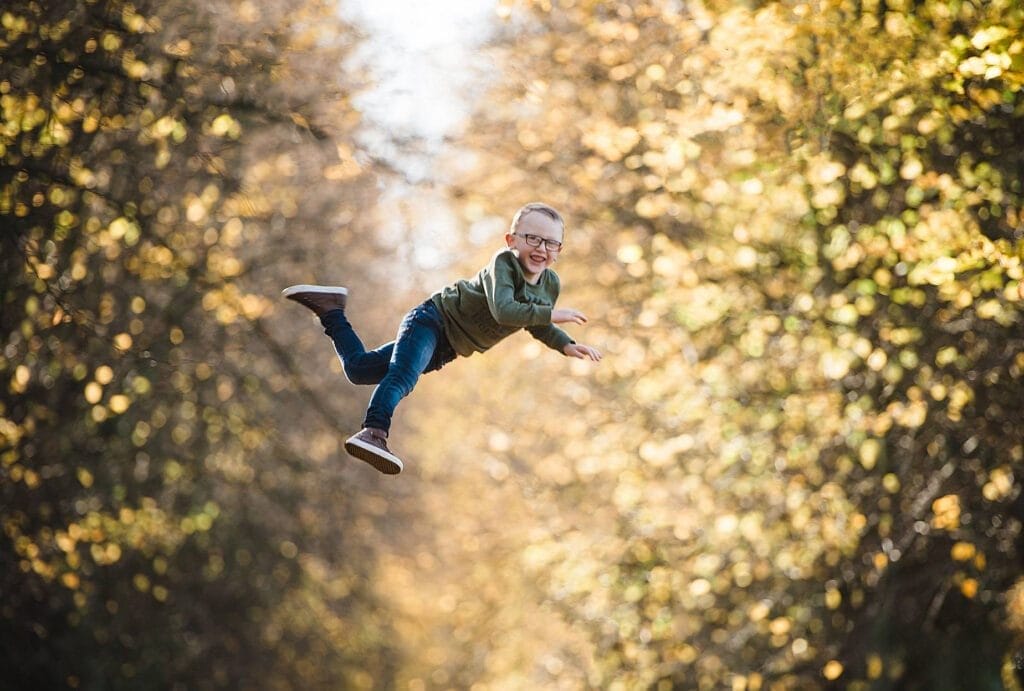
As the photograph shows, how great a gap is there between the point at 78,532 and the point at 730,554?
599 cm

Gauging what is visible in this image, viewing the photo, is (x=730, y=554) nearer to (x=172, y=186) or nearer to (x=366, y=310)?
(x=172, y=186)

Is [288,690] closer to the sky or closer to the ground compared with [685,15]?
closer to the ground

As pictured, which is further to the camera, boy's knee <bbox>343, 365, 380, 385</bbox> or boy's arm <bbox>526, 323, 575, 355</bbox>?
boy's knee <bbox>343, 365, 380, 385</bbox>

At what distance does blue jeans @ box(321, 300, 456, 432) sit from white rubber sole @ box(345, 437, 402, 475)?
0.40ft

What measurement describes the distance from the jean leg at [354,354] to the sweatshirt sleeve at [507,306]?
0.57m

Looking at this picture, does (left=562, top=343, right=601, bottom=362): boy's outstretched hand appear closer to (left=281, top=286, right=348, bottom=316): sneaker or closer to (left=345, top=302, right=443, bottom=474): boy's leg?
(left=345, top=302, right=443, bottom=474): boy's leg

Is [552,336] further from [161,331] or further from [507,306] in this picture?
[161,331]

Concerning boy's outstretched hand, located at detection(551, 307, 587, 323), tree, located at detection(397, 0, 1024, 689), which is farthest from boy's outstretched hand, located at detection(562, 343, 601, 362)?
tree, located at detection(397, 0, 1024, 689)

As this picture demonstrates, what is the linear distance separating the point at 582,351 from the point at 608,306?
9.08 meters

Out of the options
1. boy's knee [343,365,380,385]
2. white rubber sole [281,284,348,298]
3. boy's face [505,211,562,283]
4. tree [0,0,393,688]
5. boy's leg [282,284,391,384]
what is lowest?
tree [0,0,393,688]

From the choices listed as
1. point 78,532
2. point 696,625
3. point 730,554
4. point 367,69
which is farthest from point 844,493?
point 78,532

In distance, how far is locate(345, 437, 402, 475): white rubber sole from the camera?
505 cm

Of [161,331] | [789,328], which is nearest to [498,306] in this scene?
[789,328]

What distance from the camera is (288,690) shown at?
908 inches
